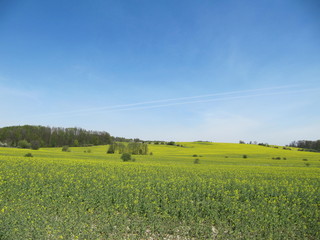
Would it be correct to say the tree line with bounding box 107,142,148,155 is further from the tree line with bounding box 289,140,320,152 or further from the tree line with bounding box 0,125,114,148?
the tree line with bounding box 289,140,320,152

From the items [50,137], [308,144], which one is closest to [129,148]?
[50,137]

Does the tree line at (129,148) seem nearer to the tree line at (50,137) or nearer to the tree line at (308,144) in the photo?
the tree line at (50,137)

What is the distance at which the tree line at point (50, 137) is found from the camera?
12497cm

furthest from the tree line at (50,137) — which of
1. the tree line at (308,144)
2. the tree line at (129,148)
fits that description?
the tree line at (308,144)

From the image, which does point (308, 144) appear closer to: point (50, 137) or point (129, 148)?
point (129, 148)

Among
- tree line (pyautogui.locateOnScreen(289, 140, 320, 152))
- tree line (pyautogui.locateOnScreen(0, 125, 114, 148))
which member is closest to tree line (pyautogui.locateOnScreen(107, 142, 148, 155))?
tree line (pyautogui.locateOnScreen(0, 125, 114, 148))

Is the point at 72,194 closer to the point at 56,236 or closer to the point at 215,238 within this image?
the point at 56,236

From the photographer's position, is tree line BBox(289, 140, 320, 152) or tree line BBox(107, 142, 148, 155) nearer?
tree line BBox(107, 142, 148, 155)

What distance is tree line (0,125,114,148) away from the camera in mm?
124969

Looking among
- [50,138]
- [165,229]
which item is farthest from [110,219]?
[50,138]

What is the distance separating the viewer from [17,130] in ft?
439

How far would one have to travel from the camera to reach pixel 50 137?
136 meters

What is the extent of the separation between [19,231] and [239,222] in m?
9.84

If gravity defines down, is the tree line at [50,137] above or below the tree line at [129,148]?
above
